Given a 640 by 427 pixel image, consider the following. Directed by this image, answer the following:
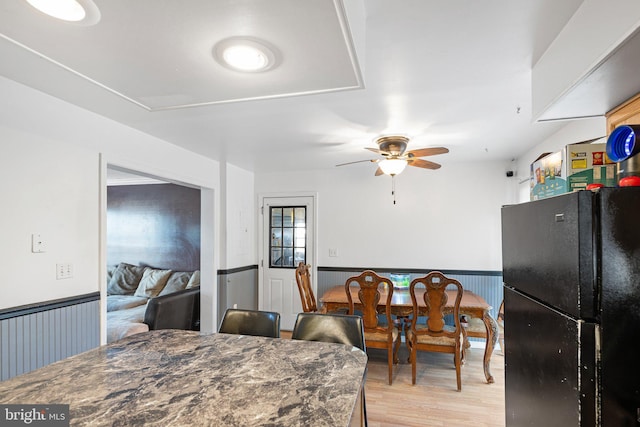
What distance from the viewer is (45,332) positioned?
2.15 meters

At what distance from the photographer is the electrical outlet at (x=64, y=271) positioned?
2.26m

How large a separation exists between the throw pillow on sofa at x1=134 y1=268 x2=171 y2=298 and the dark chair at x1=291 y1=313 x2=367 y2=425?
3.46m

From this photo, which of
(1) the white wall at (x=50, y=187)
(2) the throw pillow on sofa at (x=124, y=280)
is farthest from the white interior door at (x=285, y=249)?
(1) the white wall at (x=50, y=187)

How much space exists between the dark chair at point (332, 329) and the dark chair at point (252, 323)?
0.16 m

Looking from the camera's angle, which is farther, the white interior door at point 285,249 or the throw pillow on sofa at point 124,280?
the throw pillow on sofa at point 124,280

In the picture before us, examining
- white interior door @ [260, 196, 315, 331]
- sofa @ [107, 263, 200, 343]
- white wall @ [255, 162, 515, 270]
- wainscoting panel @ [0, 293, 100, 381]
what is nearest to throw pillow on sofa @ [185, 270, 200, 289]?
sofa @ [107, 263, 200, 343]

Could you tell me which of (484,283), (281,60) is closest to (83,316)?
(281,60)

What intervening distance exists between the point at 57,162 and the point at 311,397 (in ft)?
7.72

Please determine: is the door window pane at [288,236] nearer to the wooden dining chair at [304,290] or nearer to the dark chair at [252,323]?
the wooden dining chair at [304,290]

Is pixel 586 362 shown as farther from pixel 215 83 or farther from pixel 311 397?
pixel 215 83

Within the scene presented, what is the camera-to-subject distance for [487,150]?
11.9ft

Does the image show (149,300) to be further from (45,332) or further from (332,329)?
(332,329)

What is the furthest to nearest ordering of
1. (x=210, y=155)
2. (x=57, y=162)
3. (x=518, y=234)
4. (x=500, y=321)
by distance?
(x=210, y=155)
(x=500, y=321)
(x=57, y=162)
(x=518, y=234)

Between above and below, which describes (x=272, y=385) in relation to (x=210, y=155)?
below
